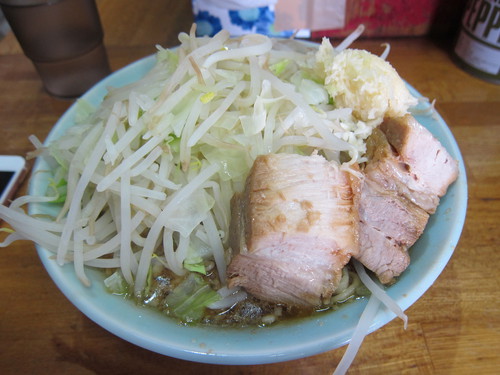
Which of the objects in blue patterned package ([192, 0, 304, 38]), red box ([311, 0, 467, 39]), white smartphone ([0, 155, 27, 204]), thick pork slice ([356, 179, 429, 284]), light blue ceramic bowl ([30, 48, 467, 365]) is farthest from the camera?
red box ([311, 0, 467, 39])

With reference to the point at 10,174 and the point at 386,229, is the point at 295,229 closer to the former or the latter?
the point at 386,229

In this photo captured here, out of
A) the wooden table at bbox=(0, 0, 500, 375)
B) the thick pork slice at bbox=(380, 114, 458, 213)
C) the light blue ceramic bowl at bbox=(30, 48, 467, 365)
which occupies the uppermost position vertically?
the thick pork slice at bbox=(380, 114, 458, 213)

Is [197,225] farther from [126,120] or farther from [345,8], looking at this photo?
[345,8]

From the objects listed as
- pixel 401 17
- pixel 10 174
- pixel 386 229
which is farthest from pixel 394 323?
pixel 401 17

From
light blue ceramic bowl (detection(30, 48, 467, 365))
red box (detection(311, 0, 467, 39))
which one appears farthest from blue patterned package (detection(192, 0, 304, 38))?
light blue ceramic bowl (detection(30, 48, 467, 365))

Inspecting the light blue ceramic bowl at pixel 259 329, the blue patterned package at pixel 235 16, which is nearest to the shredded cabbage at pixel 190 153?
the light blue ceramic bowl at pixel 259 329

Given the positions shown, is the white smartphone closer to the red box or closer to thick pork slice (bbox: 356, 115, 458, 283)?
thick pork slice (bbox: 356, 115, 458, 283)

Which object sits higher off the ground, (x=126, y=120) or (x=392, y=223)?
(x=126, y=120)

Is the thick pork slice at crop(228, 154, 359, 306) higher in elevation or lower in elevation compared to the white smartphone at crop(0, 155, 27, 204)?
higher

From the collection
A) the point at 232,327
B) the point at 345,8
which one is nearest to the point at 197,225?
the point at 232,327
